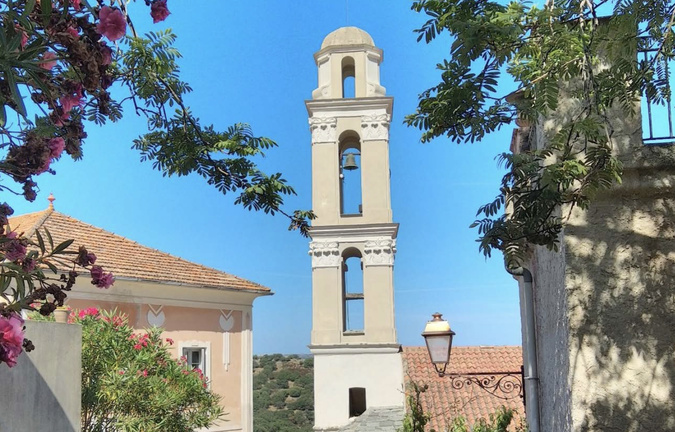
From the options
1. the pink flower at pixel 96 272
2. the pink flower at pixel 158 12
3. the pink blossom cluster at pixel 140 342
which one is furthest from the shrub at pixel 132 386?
the pink flower at pixel 158 12

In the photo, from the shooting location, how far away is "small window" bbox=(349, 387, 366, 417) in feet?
66.0

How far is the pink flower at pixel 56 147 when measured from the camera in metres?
2.92

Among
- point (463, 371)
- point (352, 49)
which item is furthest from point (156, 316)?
point (352, 49)

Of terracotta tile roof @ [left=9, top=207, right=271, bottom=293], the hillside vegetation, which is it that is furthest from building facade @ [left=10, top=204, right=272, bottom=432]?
the hillside vegetation

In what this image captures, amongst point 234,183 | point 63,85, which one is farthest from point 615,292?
point 63,85

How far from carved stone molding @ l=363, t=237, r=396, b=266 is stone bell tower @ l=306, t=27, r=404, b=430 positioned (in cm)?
3

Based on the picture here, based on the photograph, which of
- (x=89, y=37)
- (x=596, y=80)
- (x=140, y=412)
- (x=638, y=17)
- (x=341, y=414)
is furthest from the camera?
(x=341, y=414)

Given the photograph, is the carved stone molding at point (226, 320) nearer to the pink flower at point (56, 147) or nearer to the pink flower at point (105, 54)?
the pink flower at point (56, 147)

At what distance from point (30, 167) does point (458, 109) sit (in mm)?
2119

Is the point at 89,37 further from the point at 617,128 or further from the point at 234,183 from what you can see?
the point at 617,128

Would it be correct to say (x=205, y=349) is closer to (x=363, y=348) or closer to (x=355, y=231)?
(x=363, y=348)

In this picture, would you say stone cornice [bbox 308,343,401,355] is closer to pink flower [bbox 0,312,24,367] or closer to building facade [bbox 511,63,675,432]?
building facade [bbox 511,63,675,432]

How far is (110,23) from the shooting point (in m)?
2.46

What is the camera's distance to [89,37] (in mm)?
2436
